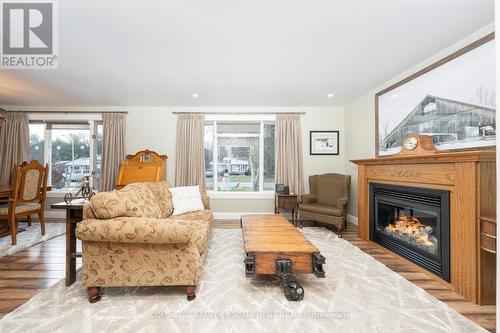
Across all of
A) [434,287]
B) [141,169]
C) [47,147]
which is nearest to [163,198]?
[141,169]

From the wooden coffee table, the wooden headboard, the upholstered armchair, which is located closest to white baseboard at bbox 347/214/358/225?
the upholstered armchair

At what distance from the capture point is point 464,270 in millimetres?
1958

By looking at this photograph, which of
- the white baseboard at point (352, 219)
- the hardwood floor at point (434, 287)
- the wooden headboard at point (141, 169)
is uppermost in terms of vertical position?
the wooden headboard at point (141, 169)

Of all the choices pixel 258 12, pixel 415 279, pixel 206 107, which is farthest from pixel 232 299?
pixel 206 107

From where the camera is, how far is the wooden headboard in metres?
4.25

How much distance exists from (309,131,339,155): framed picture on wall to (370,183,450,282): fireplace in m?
1.69

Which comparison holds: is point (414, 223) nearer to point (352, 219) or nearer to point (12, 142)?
point (352, 219)

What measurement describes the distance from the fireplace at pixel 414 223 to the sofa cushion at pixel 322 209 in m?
0.51

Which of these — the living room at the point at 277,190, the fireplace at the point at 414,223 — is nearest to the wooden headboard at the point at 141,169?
the living room at the point at 277,190

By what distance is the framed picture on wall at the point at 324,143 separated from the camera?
492 centimetres

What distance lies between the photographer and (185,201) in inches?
129

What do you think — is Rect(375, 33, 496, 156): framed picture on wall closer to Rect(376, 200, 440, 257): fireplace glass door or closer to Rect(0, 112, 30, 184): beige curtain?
Rect(376, 200, 440, 257): fireplace glass door

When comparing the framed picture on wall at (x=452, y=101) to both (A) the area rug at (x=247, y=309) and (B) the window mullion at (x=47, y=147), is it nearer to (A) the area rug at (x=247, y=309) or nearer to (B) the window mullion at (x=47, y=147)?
(A) the area rug at (x=247, y=309)

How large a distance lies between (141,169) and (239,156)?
2071 millimetres
